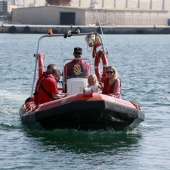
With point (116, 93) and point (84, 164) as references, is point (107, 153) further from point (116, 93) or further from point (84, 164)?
point (116, 93)

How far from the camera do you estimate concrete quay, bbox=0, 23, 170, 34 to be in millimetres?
113625

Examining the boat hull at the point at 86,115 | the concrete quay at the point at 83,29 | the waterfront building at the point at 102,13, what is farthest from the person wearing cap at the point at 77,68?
the waterfront building at the point at 102,13

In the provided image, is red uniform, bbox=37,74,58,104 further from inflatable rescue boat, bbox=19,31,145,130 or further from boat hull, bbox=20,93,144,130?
A: boat hull, bbox=20,93,144,130

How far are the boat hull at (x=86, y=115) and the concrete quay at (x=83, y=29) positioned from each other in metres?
93.9

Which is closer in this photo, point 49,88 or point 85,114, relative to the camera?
point 85,114

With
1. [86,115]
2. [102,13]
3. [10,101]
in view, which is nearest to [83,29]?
[102,13]

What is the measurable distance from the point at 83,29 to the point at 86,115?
9772cm

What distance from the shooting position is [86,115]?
56.7 ft

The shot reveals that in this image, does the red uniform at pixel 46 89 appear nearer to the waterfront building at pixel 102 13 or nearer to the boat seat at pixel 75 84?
the boat seat at pixel 75 84

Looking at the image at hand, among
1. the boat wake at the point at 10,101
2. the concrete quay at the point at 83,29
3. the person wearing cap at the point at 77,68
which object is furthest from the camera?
the concrete quay at the point at 83,29

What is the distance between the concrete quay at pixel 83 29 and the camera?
113625 millimetres

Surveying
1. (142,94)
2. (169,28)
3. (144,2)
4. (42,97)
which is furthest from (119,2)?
(42,97)

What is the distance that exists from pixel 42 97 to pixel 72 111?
1587mm

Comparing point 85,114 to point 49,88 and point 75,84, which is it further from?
point 75,84
